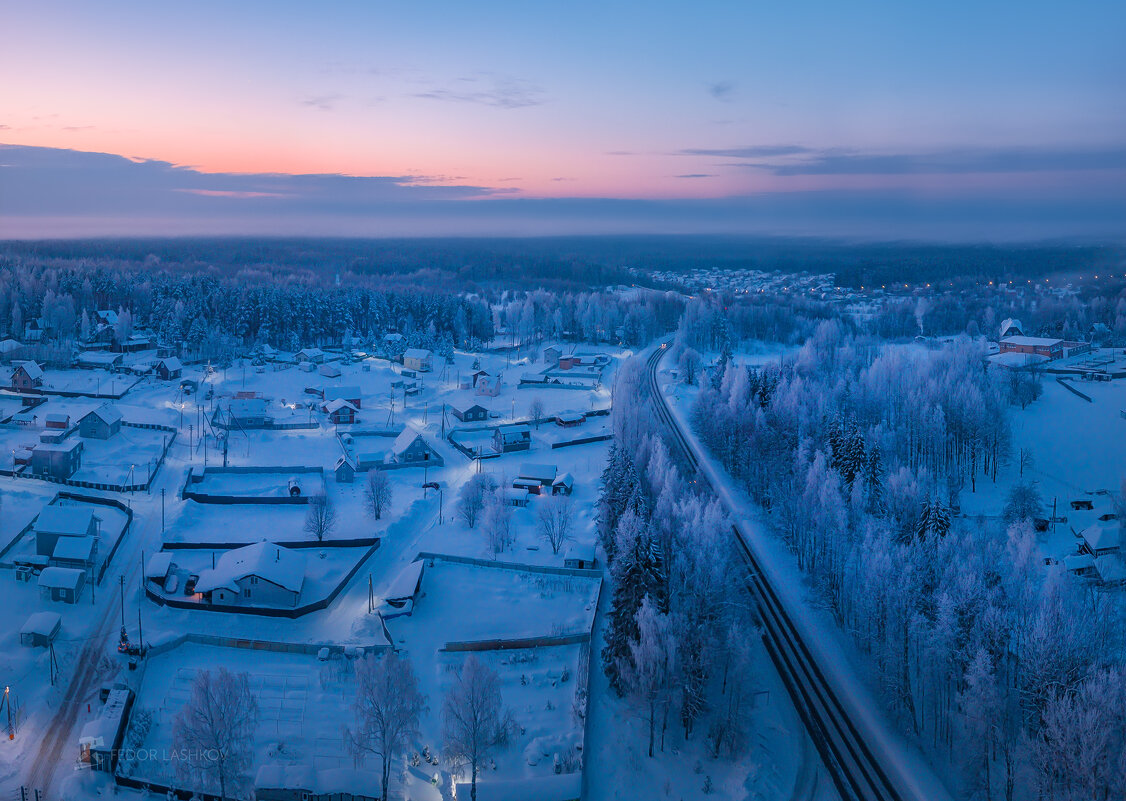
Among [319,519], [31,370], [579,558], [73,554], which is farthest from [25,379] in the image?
[579,558]

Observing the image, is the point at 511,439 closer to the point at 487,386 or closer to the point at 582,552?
the point at 487,386

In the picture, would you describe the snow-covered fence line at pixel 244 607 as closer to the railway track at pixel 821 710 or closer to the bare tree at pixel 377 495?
the bare tree at pixel 377 495

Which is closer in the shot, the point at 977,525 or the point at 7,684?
the point at 7,684

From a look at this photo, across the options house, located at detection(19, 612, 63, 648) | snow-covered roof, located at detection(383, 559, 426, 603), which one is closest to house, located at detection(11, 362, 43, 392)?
house, located at detection(19, 612, 63, 648)

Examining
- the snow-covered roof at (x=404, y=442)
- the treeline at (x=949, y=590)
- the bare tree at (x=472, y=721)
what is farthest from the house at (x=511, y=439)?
the bare tree at (x=472, y=721)

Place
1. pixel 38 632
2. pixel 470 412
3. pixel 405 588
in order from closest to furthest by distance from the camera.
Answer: pixel 38 632, pixel 405 588, pixel 470 412

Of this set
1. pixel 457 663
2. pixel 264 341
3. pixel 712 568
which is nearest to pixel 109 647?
pixel 457 663

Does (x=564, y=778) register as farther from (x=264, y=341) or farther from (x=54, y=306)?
(x=54, y=306)
